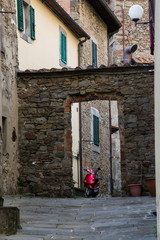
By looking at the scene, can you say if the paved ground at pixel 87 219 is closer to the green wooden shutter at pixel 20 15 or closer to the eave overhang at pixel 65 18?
the green wooden shutter at pixel 20 15

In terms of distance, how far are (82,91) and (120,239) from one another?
6.57 metres

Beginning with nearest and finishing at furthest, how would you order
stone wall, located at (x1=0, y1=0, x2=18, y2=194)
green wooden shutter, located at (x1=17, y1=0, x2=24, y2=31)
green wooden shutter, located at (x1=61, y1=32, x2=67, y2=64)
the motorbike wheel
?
stone wall, located at (x1=0, y1=0, x2=18, y2=194), green wooden shutter, located at (x1=17, y1=0, x2=24, y2=31), the motorbike wheel, green wooden shutter, located at (x1=61, y1=32, x2=67, y2=64)

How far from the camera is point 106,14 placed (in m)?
20.7

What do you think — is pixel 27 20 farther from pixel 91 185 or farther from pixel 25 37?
pixel 91 185

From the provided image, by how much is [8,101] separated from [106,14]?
882 cm

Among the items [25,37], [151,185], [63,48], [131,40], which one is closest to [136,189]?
[151,185]

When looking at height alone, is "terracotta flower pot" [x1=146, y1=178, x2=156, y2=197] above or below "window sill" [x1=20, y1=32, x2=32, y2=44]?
below

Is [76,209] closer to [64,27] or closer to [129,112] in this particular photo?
[129,112]

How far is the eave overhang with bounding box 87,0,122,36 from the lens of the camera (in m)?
19.8

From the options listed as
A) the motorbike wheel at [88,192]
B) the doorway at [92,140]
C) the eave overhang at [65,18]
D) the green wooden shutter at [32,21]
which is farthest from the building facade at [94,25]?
the motorbike wheel at [88,192]

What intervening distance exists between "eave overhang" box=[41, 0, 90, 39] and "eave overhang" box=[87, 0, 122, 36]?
159 centimetres

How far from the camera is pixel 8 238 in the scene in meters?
7.45

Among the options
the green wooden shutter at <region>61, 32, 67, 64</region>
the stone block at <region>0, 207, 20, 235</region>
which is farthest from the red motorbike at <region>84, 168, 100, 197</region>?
the stone block at <region>0, 207, 20, 235</region>

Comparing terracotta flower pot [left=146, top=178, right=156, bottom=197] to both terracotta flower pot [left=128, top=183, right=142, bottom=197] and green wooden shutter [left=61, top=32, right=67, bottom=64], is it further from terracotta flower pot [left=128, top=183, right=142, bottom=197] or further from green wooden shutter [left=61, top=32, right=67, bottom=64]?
green wooden shutter [left=61, top=32, right=67, bottom=64]
